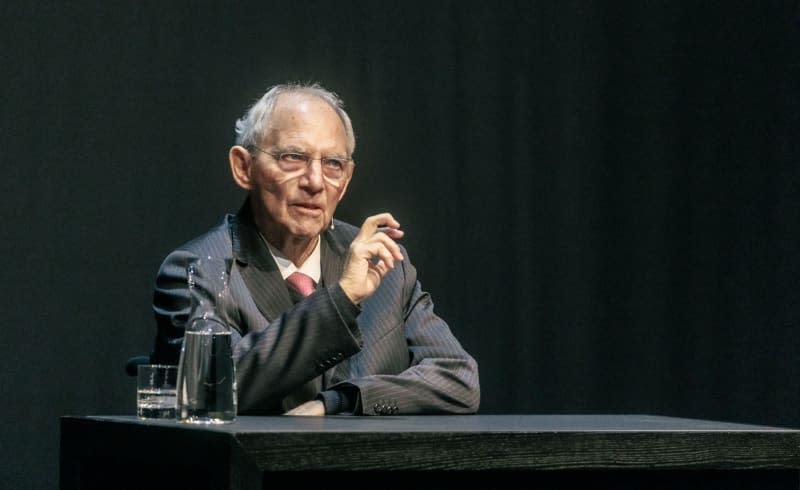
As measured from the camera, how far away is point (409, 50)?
154 inches

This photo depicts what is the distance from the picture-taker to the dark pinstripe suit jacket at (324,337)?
6.78 feet

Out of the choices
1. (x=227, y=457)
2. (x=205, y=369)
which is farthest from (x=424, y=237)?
(x=227, y=457)

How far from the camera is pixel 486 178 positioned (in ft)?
13.1

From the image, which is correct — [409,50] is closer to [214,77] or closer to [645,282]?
[214,77]

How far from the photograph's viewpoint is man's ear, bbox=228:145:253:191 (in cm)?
259

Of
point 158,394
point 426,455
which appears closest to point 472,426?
point 426,455

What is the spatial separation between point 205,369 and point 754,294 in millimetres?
2996

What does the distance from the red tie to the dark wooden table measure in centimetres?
79

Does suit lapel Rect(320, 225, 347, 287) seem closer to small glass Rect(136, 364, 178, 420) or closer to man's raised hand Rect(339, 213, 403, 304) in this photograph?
man's raised hand Rect(339, 213, 403, 304)

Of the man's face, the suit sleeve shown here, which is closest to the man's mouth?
the man's face

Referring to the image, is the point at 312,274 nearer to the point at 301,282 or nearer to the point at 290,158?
the point at 301,282

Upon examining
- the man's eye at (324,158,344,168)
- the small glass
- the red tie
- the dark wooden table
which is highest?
the man's eye at (324,158,344,168)

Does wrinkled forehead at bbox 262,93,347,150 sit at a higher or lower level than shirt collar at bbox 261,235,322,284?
higher

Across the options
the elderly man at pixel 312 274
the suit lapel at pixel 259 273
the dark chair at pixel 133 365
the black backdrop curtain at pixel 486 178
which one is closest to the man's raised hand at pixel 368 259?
the elderly man at pixel 312 274
